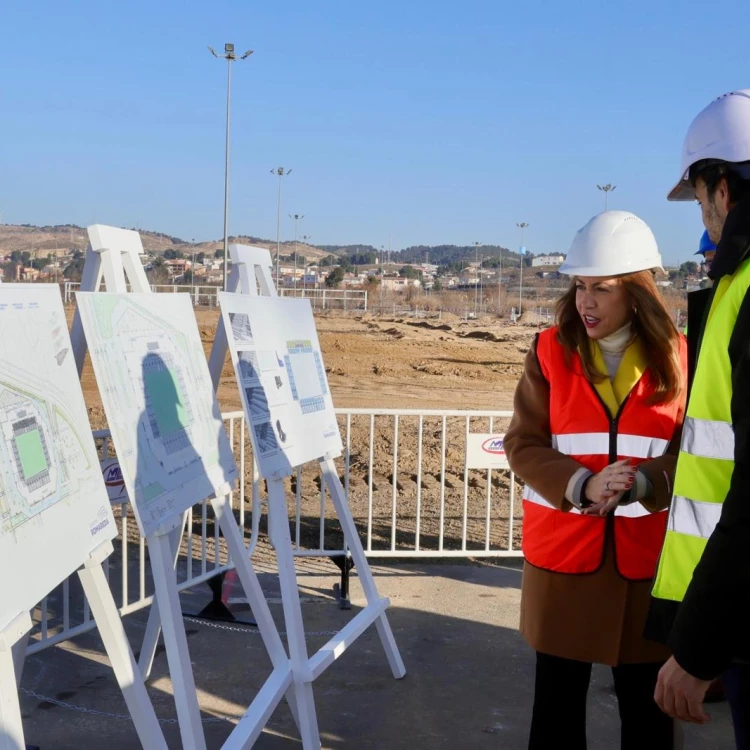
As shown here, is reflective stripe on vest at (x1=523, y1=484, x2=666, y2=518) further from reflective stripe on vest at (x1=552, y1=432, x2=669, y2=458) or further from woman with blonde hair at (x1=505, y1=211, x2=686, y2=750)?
reflective stripe on vest at (x1=552, y1=432, x2=669, y2=458)

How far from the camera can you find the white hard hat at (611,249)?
2922 millimetres

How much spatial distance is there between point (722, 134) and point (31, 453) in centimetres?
181

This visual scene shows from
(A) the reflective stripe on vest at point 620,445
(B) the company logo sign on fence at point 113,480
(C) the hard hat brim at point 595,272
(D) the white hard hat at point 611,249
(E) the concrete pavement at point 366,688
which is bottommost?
(E) the concrete pavement at point 366,688

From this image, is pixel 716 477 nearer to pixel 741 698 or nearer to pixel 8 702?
pixel 741 698

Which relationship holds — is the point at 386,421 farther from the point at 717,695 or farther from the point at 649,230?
the point at 649,230

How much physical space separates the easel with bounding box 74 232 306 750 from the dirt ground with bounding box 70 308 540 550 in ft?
7.68

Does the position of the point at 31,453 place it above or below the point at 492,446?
above

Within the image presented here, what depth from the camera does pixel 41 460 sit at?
244 cm

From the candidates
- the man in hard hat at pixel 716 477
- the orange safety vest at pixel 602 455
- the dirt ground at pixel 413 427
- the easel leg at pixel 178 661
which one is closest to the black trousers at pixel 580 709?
the orange safety vest at pixel 602 455

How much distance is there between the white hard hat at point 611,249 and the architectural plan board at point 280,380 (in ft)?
5.21

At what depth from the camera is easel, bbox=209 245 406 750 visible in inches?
153

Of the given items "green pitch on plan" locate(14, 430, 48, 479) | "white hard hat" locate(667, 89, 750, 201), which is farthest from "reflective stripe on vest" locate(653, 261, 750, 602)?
"green pitch on plan" locate(14, 430, 48, 479)

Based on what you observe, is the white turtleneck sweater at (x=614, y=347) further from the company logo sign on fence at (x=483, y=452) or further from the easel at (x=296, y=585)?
the company logo sign on fence at (x=483, y=452)

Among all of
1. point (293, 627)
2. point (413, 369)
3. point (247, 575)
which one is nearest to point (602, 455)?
point (247, 575)
